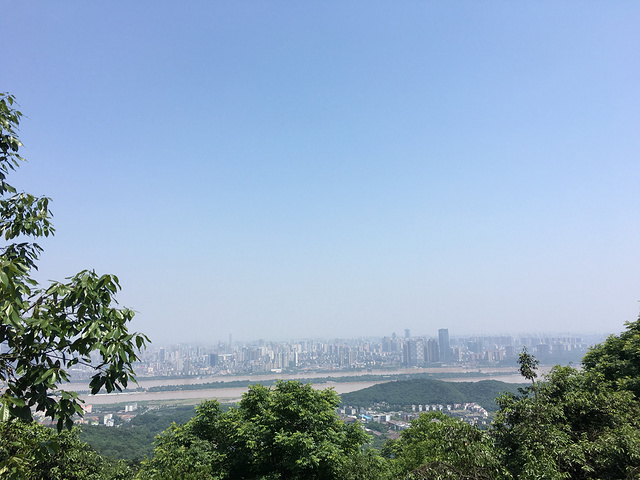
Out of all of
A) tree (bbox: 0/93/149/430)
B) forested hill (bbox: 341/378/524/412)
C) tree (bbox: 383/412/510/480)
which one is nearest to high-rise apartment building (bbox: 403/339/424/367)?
forested hill (bbox: 341/378/524/412)

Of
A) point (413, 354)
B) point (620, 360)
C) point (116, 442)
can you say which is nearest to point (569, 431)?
point (620, 360)

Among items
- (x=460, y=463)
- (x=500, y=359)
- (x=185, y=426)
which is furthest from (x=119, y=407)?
(x=500, y=359)

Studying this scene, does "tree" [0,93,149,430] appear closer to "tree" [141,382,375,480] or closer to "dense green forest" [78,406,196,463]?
"tree" [141,382,375,480]

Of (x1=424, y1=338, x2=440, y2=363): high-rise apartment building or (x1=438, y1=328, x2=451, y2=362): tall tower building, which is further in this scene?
(x1=438, y1=328, x2=451, y2=362): tall tower building

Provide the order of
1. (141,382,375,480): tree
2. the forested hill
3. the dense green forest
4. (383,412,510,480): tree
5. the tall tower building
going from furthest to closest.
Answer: the tall tower building → the forested hill → the dense green forest → (141,382,375,480): tree → (383,412,510,480): tree

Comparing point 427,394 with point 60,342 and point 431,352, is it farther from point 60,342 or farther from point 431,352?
point 431,352

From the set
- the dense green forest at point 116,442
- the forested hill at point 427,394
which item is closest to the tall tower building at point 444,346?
the forested hill at point 427,394

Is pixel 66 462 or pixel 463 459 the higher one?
pixel 463 459
